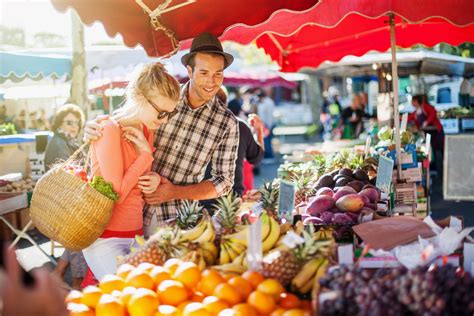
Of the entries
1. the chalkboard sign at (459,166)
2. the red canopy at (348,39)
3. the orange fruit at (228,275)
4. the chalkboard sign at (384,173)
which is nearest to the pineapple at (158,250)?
the orange fruit at (228,275)

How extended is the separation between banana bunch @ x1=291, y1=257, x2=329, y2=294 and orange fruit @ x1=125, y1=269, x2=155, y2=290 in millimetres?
595

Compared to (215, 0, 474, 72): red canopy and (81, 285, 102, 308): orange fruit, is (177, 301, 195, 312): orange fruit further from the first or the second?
(215, 0, 474, 72): red canopy

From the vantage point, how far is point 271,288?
7.80ft

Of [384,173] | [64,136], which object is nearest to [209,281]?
[384,173]

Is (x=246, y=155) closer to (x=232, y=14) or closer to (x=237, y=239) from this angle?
(x=232, y=14)

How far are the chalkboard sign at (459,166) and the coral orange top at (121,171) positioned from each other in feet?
23.6

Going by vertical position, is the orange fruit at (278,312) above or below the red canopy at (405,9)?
below

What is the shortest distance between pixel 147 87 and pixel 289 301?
4.89ft

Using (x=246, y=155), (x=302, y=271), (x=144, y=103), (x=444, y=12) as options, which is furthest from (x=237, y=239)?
(x=246, y=155)

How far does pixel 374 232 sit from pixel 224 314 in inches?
43.1

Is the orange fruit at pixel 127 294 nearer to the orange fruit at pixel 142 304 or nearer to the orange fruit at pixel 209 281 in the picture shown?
the orange fruit at pixel 142 304

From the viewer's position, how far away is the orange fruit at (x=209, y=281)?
8.11 feet

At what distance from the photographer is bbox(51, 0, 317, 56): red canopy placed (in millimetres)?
3949

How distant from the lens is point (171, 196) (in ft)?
12.4
